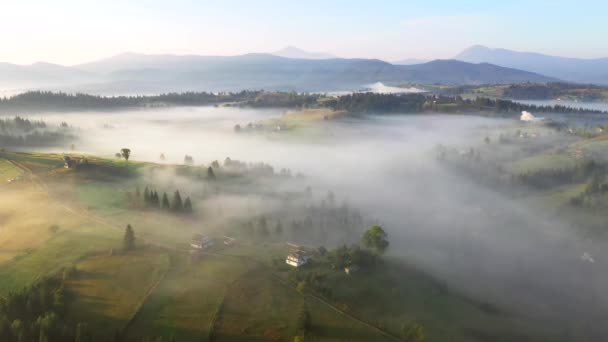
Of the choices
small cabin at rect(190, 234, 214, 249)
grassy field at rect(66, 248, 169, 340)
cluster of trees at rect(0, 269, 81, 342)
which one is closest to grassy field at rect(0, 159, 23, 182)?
grassy field at rect(66, 248, 169, 340)

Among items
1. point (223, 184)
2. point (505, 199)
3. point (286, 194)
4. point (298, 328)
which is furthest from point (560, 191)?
point (298, 328)

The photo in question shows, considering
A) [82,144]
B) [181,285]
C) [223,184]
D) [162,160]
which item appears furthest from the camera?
Result: [82,144]

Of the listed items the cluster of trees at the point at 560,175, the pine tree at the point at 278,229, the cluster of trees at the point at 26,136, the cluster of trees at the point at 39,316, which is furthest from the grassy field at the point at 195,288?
the cluster of trees at the point at 26,136

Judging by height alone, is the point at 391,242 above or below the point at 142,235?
below

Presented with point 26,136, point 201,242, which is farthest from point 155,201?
point 26,136

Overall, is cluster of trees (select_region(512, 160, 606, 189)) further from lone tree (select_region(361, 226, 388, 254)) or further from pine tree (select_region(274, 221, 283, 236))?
pine tree (select_region(274, 221, 283, 236))

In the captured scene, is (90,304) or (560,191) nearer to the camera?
(90,304)

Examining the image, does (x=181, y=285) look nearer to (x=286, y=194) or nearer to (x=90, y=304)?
(x=90, y=304)
